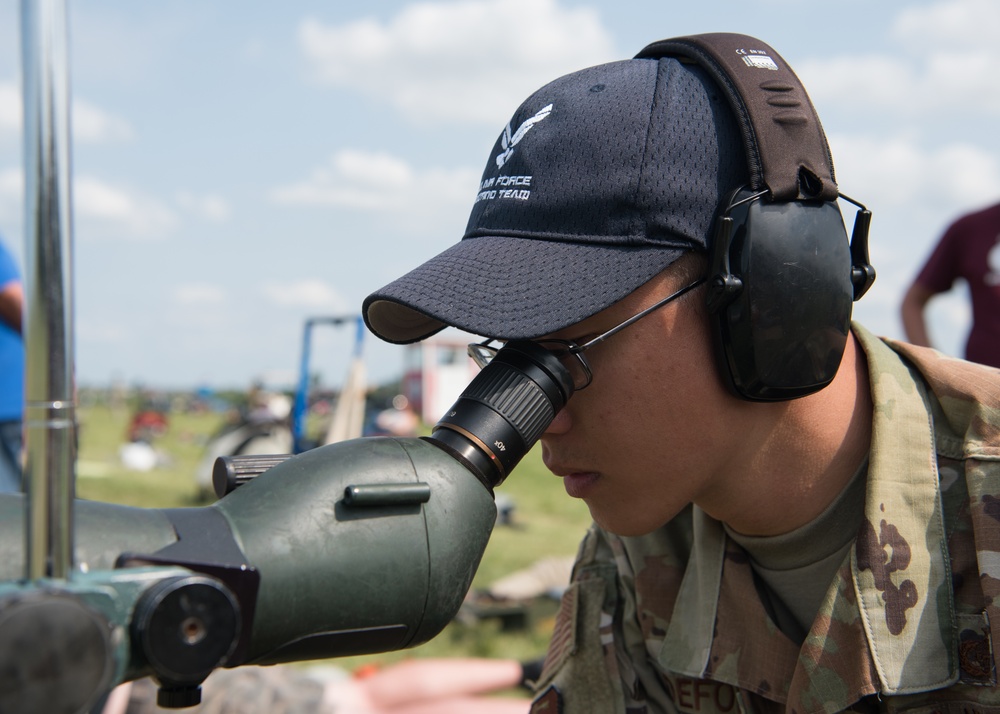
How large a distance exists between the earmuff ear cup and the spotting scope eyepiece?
27 centimetres

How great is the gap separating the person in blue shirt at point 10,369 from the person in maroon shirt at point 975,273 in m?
3.22

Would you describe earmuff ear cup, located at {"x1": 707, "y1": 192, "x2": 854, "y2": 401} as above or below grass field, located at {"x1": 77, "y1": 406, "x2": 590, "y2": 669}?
above

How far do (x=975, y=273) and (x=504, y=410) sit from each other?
2.46 metres

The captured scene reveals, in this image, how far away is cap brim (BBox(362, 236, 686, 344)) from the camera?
145 centimetres

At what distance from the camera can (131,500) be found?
949 centimetres

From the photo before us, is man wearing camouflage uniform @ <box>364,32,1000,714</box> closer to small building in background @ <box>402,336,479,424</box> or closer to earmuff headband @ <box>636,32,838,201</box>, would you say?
earmuff headband @ <box>636,32,838,201</box>

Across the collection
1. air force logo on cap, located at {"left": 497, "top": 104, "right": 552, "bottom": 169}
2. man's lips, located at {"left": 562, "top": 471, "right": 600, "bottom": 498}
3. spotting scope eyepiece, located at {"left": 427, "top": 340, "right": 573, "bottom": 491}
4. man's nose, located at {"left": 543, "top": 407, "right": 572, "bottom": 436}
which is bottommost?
man's lips, located at {"left": 562, "top": 471, "right": 600, "bottom": 498}

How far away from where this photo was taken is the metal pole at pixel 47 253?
0.77 metres

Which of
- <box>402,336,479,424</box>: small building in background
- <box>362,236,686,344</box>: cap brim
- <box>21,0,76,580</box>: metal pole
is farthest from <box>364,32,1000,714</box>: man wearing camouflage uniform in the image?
<box>402,336,479,424</box>: small building in background

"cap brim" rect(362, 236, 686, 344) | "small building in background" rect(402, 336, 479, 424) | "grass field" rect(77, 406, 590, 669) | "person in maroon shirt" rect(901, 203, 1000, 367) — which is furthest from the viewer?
"small building in background" rect(402, 336, 479, 424)

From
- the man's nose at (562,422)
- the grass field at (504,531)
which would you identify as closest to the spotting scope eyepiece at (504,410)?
the man's nose at (562,422)

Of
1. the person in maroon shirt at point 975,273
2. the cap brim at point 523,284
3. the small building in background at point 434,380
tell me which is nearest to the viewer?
the cap brim at point 523,284

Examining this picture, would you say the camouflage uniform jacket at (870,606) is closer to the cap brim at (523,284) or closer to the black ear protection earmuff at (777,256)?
the black ear protection earmuff at (777,256)

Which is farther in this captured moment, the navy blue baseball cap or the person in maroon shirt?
the person in maroon shirt
